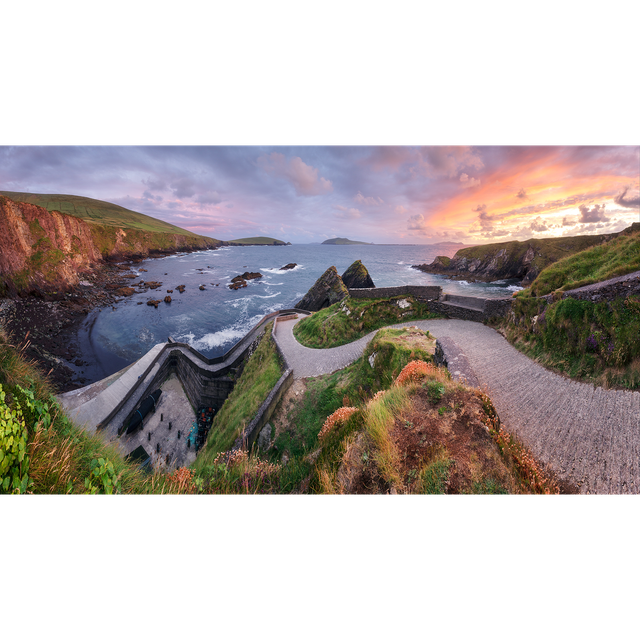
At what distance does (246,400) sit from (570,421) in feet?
31.3

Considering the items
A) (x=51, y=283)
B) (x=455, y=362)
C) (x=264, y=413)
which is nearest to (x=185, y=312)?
(x=51, y=283)

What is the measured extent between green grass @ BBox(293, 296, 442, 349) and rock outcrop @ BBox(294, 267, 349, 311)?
9.82 metres

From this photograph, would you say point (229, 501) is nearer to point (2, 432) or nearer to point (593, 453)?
point (2, 432)

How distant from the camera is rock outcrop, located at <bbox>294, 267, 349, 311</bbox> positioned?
22.5 meters

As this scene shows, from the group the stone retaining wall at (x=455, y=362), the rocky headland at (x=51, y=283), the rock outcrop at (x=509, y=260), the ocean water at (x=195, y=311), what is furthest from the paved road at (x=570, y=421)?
the rock outcrop at (x=509, y=260)

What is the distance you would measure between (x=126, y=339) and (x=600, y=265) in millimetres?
31310

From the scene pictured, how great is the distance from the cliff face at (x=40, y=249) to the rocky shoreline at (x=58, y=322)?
113 cm

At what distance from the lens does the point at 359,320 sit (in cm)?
1173

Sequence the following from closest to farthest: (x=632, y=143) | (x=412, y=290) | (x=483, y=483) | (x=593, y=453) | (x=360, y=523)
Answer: (x=360, y=523), (x=483, y=483), (x=632, y=143), (x=593, y=453), (x=412, y=290)

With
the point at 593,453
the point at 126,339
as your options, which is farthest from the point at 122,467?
the point at 126,339

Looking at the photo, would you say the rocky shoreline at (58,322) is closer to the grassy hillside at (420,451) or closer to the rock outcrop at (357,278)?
the grassy hillside at (420,451)

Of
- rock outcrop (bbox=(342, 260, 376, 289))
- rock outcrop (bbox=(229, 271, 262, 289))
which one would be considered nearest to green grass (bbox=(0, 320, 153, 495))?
rock outcrop (bbox=(342, 260, 376, 289))

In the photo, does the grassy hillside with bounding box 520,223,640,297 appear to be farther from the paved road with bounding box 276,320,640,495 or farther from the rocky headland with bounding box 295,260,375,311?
the rocky headland with bounding box 295,260,375,311

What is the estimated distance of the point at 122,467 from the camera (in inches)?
101
